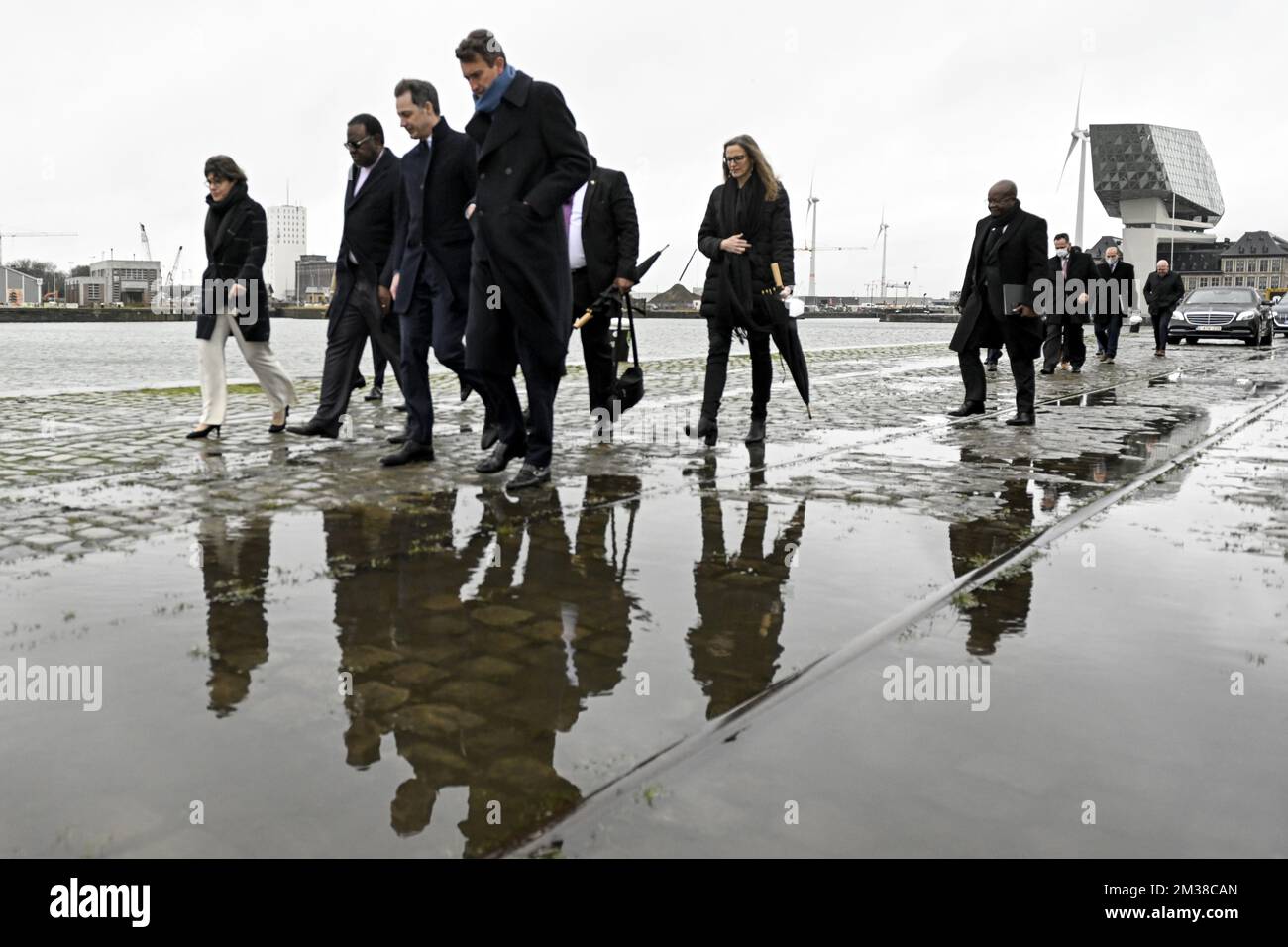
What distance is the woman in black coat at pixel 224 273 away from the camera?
340 inches

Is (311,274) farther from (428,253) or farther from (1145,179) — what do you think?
(428,253)

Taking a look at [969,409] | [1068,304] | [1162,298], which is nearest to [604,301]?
[969,409]

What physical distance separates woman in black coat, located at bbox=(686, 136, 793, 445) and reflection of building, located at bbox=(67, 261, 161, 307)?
16143cm

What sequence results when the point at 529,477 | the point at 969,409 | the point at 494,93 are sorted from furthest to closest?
the point at 969,409 < the point at 529,477 < the point at 494,93

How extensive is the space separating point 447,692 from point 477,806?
2.35 ft

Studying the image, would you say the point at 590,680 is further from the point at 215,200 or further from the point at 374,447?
the point at 215,200

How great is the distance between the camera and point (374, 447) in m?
8.35

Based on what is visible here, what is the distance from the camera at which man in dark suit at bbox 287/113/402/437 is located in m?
8.22

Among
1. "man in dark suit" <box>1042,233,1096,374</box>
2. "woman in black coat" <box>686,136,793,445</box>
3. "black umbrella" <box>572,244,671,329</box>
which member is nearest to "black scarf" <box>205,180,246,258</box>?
"black umbrella" <box>572,244,671,329</box>

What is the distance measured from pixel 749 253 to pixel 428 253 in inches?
98.0

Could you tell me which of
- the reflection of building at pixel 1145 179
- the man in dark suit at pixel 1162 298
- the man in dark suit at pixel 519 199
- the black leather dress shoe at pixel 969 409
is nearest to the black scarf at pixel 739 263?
the man in dark suit at pixel 519 199

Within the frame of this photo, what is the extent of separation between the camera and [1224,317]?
1212 inches

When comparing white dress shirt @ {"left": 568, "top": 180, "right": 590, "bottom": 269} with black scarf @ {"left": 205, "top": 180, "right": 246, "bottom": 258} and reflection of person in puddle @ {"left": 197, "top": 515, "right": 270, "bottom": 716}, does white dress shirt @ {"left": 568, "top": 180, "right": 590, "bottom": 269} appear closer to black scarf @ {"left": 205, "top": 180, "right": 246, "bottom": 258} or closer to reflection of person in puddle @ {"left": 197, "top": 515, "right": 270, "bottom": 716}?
black scarf @ {"left": 205, "top": 180, "right": 246, "bottom": 258}

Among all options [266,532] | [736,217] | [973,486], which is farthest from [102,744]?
[736,217]
